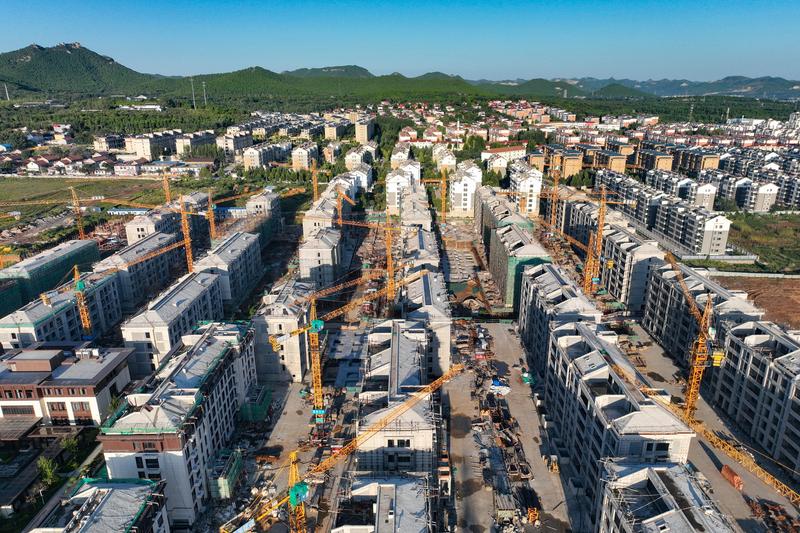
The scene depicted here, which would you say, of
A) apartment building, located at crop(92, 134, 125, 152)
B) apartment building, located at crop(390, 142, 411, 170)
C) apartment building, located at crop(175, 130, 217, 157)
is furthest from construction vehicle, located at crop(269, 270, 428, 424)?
apartment building, located at crop(92, 134, 125, 152)

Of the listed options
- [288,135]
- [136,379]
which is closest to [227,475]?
[136,379]

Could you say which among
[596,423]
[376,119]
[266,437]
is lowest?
[266,437]

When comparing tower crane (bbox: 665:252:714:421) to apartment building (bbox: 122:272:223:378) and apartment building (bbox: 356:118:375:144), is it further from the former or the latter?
apartment building (bbox: 356:118:375:144)

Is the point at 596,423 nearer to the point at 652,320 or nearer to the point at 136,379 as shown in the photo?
the point at 652,320

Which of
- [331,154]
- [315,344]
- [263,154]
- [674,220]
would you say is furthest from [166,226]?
[674,220]

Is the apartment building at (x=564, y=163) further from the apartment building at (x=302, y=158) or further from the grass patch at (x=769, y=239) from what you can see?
the apartment building at (x=302, y=158)
